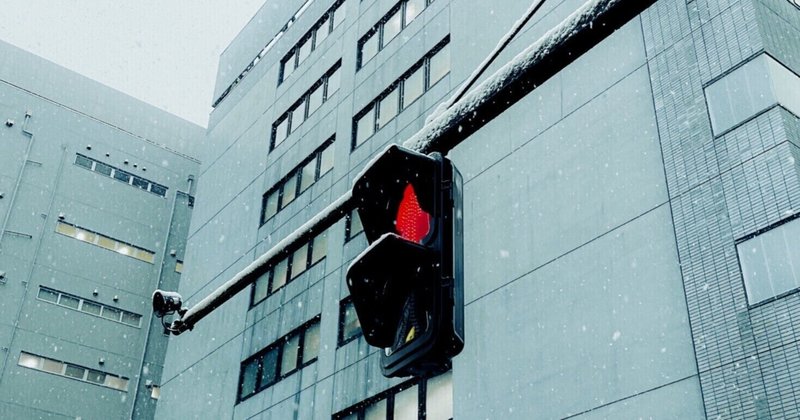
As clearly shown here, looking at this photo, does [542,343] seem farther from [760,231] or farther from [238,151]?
[238,151]

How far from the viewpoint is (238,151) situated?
3381 cm

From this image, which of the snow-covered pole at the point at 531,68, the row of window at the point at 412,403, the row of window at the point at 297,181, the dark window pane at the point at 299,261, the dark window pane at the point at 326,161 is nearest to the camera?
the snow-covered pole at the point at 531,68

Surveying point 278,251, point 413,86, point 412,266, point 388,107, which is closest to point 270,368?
point 388,107

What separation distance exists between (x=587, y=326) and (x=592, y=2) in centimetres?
1259

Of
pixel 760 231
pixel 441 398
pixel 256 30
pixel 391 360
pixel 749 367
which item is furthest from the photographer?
pixel 256 30

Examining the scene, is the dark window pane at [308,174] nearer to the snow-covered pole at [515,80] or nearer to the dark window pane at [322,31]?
the dark window pane at [322,31]

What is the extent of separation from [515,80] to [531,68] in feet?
0.29

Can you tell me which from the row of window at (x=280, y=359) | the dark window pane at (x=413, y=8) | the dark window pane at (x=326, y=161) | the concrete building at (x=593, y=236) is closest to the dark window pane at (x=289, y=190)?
the concrete building at (x=593, y=236)

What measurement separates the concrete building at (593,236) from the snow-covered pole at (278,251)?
9.65m

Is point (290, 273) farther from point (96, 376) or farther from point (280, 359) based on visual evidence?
point (96, 376)

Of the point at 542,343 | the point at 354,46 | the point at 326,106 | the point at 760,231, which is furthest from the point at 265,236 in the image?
the point at 760,231

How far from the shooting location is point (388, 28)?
27172mm

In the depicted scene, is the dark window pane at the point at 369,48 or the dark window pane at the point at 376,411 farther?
the dark window pane at the point at 369,48

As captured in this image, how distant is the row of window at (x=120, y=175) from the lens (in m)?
47.1
